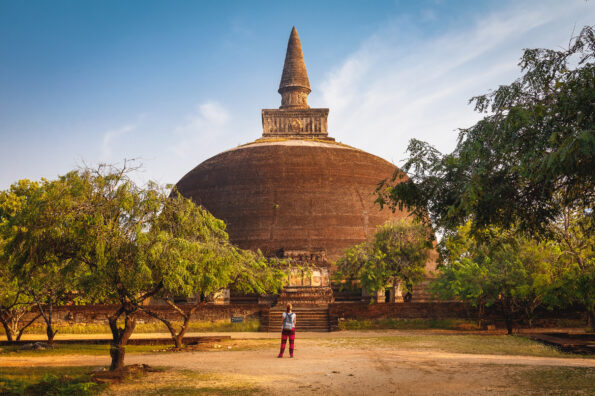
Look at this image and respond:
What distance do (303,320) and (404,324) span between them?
4.46 metres

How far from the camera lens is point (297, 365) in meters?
10.4

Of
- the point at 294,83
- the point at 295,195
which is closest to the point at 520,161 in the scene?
the point at 295,195

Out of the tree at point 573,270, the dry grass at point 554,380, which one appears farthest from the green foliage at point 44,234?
the tree at point 573,270

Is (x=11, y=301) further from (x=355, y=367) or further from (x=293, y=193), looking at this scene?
(x=293, y=193)

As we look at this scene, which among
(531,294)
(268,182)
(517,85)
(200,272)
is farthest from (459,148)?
(268,182)

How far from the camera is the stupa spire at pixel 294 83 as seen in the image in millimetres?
50000

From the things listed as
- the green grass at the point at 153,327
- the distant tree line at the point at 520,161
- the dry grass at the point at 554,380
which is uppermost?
the distant tree line at the point at 520,161

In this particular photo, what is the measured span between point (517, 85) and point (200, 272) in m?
7.62

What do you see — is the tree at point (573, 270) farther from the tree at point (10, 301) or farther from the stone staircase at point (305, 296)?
the tree at point (10, 301)

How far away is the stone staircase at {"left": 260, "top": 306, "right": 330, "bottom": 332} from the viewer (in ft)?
75.1

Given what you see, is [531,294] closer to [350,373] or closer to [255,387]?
[350,373]

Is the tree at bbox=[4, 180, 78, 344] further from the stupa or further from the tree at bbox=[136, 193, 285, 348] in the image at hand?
the stupa

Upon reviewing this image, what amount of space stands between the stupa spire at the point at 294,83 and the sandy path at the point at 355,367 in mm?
38171

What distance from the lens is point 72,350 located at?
14.6m
